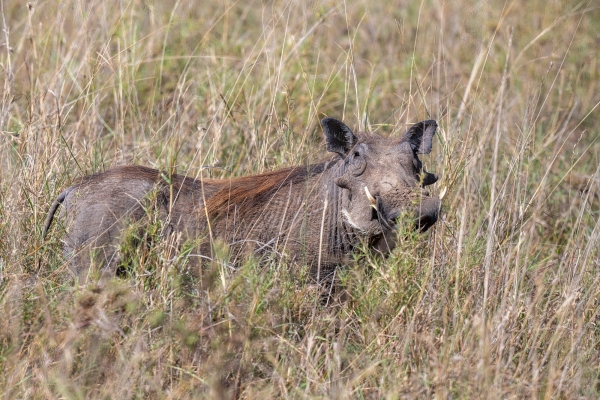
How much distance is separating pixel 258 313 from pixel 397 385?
571 millimetres

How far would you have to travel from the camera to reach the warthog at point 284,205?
3568 millimetres

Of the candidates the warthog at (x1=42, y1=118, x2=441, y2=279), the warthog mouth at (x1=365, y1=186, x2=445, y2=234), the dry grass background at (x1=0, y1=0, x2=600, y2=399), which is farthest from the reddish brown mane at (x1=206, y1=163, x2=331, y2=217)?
the warthog mouth at (x1=365, y1=186, x2=445, y2=234)

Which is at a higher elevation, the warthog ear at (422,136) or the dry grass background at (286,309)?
the warthog ear at (422,136)

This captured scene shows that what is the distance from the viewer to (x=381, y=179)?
11.7 ft

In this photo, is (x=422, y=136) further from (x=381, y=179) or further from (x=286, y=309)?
(x=286, y=309)

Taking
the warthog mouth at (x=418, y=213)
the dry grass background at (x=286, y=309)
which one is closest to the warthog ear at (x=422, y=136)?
the dry grass background at (x=286, y=309)

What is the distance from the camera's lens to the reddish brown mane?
3.97 meters

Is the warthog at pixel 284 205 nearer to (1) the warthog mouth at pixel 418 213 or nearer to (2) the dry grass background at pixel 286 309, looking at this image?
(1) the warthog mouth at pixel 418 213

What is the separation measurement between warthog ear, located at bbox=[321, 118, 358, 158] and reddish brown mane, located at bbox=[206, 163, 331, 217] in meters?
0.17

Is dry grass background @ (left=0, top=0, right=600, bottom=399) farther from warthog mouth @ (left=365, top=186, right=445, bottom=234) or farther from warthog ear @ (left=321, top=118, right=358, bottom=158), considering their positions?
warthog ear @ (left=321, top=118, right=358, bottom=158)

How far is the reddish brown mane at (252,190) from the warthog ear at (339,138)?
0.17 meters

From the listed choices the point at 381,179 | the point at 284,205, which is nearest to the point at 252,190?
the point at 284,205

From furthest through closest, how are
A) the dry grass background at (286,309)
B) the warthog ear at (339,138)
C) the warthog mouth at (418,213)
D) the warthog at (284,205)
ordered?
the warthog ear at (339,138)
the warthog at (284,205)
the warthog mouth at (418,213)
the dry grass background at (286,309)

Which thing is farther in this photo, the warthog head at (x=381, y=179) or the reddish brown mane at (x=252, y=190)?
the reddish brown mane at (x=252, y=190)
